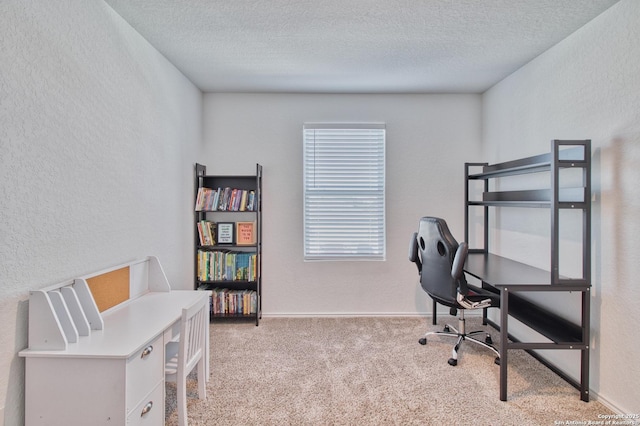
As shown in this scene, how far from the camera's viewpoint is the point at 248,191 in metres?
3.49

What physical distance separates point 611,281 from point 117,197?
10.4 ft

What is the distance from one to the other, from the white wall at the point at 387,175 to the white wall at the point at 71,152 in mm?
1086

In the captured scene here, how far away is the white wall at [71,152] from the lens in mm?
1422

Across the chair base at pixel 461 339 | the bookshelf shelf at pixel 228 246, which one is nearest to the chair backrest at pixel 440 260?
the chair base at pixel 461 339

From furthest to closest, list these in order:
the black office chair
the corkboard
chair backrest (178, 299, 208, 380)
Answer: the black office chair, the corkboard, chair backrest (178, 299, 208, 380)

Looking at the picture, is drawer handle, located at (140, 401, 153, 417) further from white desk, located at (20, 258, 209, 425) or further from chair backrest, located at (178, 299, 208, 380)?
chair backrest, located at (178, 299, 208, 380)

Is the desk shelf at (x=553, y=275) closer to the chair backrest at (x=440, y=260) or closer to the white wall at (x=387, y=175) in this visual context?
the chair backrest at (x=440, y=260)

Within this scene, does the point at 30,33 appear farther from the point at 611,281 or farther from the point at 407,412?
the point at 611,281

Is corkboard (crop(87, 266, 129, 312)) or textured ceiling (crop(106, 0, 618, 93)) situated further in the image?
textured ceiling (crop(106, 0, 618, 93))

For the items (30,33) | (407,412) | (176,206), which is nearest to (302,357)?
(407,412)

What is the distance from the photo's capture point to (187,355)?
185cm

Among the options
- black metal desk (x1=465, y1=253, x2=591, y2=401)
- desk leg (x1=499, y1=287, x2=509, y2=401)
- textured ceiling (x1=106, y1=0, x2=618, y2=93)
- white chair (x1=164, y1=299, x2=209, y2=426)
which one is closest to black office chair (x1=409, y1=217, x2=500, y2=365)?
black metal desk (x1=465, y1=253, x2=591, y2=401)

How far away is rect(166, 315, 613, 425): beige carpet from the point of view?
1.95 metres

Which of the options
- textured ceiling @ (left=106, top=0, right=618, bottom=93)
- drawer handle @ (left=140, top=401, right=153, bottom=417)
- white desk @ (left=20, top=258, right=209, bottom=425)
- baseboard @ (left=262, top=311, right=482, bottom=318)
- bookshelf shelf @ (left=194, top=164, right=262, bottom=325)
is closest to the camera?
white desk @ (left=20, top=258, right=209, bottom=425)
